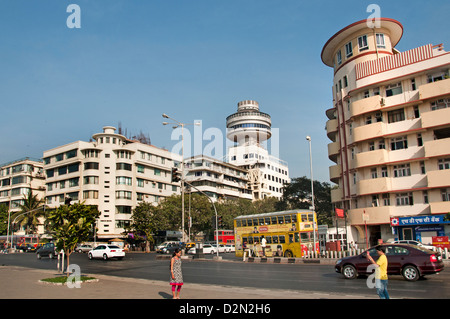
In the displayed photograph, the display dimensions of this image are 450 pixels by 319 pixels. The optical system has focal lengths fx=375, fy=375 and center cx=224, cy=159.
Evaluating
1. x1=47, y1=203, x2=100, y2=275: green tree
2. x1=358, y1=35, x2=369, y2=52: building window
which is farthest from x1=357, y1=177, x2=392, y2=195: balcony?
x1=47, y1=203, x2=100, y2=275: green tree

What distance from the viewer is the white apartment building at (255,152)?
110125mm

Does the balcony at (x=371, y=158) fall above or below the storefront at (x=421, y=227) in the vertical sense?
above

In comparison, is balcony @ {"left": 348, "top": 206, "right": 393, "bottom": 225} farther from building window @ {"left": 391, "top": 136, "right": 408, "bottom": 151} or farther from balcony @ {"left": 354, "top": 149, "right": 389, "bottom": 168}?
building window @ {"left": 391, "top": 136, "right": 408, "bottom": 151}

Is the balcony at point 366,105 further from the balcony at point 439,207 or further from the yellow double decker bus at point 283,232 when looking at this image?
the yellow double decker bus at point 283,232

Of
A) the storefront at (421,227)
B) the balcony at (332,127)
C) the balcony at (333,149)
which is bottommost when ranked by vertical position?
the storefront at (421,227)

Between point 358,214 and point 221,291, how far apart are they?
27060 millimetres

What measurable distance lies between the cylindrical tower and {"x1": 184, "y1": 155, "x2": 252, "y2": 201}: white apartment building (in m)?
29.2

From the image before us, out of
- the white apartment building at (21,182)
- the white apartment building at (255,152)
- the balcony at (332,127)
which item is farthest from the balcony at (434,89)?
the white apartment building at (21,182)

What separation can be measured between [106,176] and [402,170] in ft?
175

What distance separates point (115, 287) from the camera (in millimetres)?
15148

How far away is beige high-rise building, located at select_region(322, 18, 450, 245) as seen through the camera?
3331 cm

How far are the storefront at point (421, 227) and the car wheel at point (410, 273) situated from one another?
19.0m
